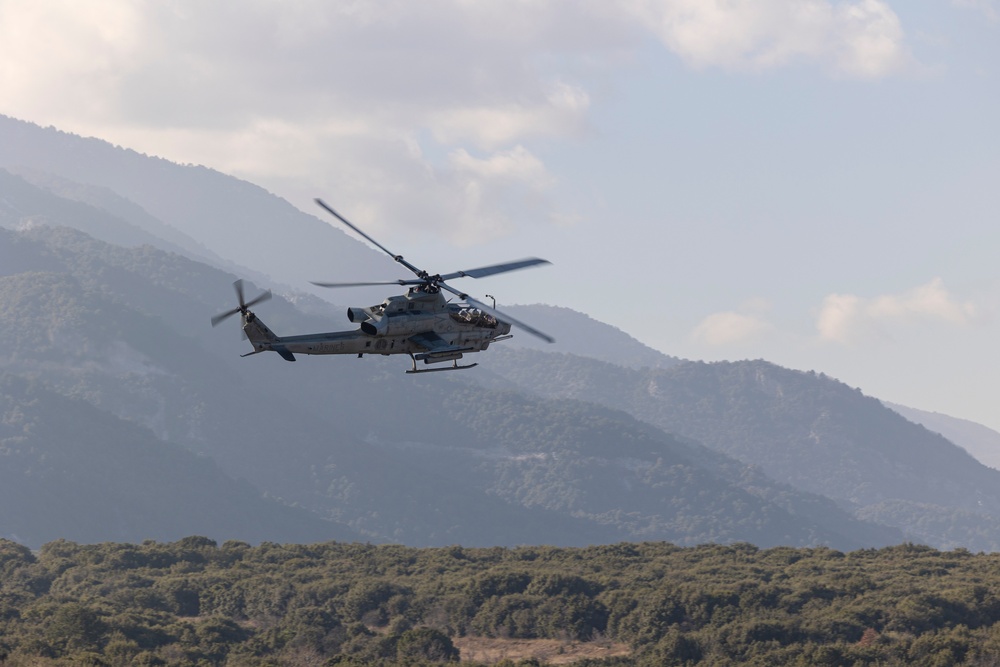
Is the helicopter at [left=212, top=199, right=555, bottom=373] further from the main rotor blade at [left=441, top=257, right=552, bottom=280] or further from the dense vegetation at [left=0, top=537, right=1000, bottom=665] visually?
the dense vegetation at [left=0, top=537, right=1000, bottom=665]

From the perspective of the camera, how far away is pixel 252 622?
109625 mm

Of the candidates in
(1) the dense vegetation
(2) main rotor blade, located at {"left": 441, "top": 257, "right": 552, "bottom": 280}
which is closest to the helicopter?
(2) main rotor blade, located at {"left": 441, "top": 257, "right": 552, "bottom": 280}

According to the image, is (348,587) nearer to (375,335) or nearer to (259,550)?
(259,550)

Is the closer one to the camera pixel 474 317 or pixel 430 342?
pixel 430 342

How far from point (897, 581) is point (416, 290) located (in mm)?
55382

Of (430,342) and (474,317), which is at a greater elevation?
(474,317)

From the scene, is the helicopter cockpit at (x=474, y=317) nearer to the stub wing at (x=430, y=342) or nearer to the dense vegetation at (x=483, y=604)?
the stub wing at (x=430, y=342)

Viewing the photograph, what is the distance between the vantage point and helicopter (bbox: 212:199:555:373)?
212 ft

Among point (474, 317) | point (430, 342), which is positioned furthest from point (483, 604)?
point (430, 342)

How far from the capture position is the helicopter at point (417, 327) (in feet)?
212

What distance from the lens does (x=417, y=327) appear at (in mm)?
66750

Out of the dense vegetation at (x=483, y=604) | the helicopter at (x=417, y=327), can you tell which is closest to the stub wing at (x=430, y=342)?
the helicopter at (x=417, y=327)

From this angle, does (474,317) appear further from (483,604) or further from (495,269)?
(483,604)

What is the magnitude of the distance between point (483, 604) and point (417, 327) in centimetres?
4646
